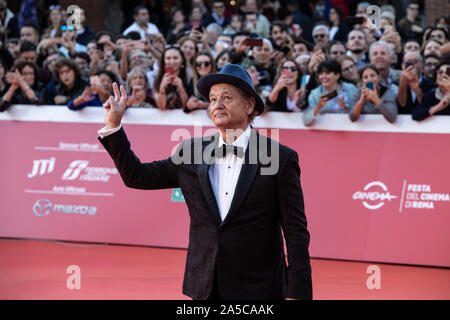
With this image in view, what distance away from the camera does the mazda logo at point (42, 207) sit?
7935 millimetres

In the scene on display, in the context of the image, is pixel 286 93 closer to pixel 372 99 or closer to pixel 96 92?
pixel 372 99

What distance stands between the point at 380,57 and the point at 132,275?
3950mm

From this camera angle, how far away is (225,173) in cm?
332

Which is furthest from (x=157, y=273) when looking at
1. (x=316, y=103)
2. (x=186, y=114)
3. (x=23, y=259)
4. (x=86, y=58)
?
(x=86, y=58)

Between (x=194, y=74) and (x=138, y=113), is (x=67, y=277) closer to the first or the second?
(x=138, y=113)

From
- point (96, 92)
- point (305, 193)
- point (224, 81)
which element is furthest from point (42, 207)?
point (224, 81)

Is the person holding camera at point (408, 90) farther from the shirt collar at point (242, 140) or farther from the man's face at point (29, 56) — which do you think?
the man's face at point (29, 56)

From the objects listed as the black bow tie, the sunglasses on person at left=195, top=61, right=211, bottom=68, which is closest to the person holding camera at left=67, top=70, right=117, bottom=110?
the sunglasses on person at left=195, top=61, right=211, bottom=68

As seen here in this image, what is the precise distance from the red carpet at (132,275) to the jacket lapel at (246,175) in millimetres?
2779

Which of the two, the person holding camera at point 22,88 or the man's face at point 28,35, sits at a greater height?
the man's face at point 28,35

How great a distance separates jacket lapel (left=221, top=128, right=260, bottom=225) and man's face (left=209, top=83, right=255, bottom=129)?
0.47 feet

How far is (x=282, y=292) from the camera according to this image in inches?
128

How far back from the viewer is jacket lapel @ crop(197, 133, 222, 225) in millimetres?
3219

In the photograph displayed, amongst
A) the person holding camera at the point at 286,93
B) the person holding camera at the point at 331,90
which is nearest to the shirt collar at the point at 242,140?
the person holding camera at the point at 331,90
